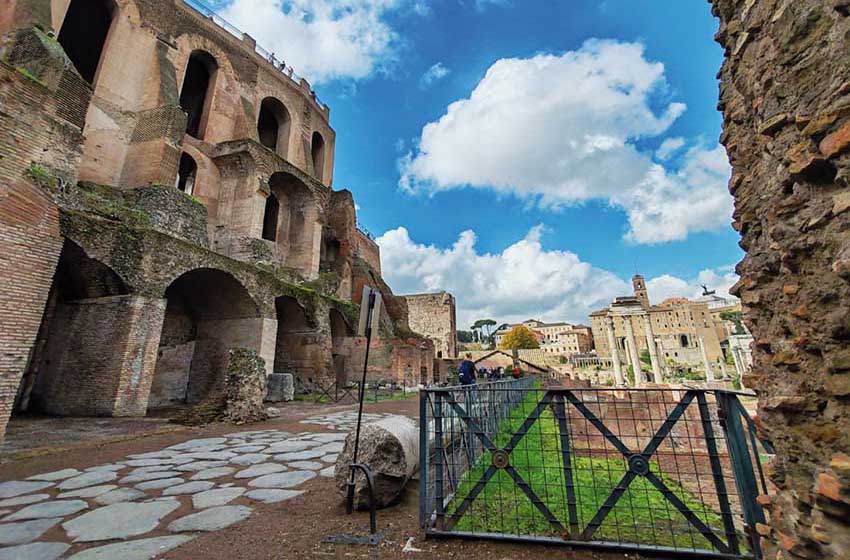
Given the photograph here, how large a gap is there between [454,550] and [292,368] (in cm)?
1431

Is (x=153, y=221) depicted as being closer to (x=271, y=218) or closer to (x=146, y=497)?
(x=271, y=218)

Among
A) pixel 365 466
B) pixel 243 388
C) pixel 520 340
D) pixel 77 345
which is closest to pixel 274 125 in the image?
pixel 77 345

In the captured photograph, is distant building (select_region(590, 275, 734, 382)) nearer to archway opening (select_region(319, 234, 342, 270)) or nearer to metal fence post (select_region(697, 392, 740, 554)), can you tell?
archway opening (select_region(319, 234, 342, 270))

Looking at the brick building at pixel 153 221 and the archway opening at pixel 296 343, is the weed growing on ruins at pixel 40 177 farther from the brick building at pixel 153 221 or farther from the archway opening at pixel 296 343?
the archway opening at pixel 296 343

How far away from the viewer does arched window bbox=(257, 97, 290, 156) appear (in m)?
24.1

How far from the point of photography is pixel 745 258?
2.04 meters

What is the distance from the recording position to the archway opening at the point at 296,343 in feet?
49.5

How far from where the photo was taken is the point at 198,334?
1362cm

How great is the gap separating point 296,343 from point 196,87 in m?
17.9

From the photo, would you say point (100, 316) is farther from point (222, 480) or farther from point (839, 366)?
point (839, 366)

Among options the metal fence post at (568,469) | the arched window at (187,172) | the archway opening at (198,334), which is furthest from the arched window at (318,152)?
the metal fence post at (568,469)

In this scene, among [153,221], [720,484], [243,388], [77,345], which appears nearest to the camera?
[720,484]

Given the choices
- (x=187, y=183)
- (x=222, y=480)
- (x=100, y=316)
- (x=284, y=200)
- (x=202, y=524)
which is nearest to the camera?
(x=202, y=524)

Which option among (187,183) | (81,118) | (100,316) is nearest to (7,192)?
(100,316)
